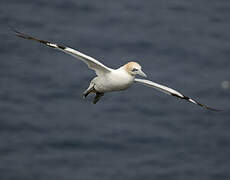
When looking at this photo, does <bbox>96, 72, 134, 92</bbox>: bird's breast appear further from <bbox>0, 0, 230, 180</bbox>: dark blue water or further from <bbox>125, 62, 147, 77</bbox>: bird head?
<bbox>0, 0, 230, 180</bbox>: dark blue water

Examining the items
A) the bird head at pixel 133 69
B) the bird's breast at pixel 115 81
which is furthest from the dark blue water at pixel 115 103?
the bird head at pixel 133 69

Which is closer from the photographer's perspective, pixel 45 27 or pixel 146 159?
pixel 146 159

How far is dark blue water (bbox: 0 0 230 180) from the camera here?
34.1m

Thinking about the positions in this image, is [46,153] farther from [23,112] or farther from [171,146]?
[171,146]

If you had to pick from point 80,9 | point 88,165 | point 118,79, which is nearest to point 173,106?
point 88,165

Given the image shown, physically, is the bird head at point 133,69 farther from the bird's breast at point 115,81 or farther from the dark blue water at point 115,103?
the dark blue water at point 115,103

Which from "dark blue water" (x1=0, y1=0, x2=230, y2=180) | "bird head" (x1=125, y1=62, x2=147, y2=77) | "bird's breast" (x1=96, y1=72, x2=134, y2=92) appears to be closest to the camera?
"bird head" (x1=125, y1=62, x2=147, y2=77)

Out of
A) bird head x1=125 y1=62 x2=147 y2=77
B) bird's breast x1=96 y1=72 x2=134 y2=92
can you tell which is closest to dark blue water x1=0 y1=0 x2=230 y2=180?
bird's breast x1=96 y1=72 x2=134 y2=92

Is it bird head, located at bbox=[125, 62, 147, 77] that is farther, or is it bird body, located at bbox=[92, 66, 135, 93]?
bird body, located at bbox=[92, 66, 135, 93]

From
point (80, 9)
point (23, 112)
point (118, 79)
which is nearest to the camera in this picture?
point (118, 79)

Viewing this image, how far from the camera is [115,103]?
3781cm

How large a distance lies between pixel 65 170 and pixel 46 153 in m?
1.32

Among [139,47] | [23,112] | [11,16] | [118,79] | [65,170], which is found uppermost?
[11,16]

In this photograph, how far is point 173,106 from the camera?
124 ft
